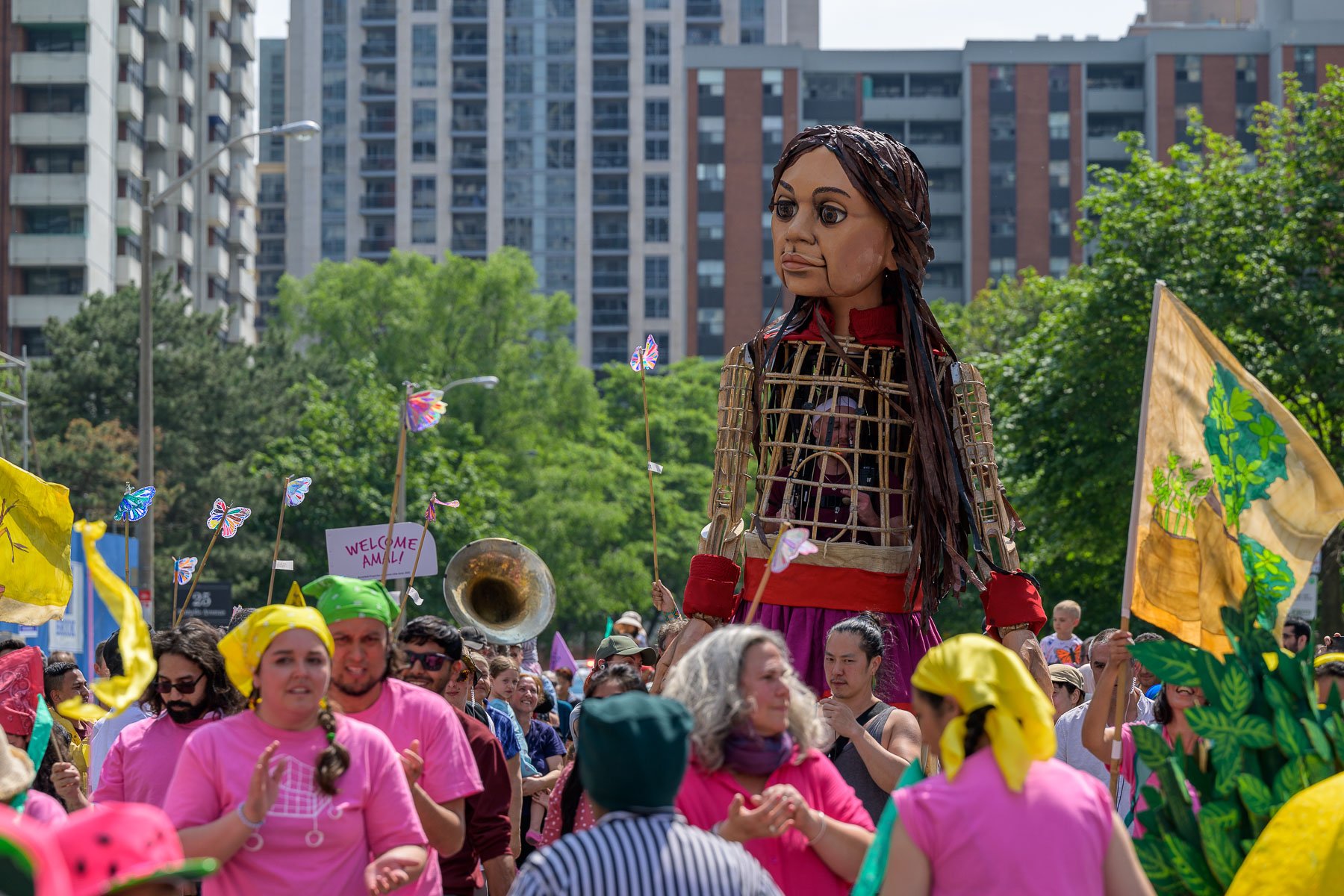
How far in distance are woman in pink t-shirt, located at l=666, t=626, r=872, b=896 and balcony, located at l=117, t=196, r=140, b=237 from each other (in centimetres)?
5265

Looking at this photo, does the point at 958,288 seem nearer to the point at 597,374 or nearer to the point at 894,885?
the point at 597,374

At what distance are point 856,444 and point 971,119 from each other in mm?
73399

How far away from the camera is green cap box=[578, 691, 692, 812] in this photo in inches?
151

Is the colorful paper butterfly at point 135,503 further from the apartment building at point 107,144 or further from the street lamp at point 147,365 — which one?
the apartment building at point 107,144

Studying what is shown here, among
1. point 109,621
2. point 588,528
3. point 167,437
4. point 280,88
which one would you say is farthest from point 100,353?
point 280,88

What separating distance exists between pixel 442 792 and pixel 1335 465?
19.5 meters

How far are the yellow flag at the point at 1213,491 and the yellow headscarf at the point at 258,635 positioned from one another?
250 cm

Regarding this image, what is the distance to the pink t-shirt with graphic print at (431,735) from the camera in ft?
17.3

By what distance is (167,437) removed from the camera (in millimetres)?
38750

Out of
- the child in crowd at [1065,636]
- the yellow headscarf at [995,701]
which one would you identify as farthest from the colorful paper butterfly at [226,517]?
the yellow headscarf at [995,701]

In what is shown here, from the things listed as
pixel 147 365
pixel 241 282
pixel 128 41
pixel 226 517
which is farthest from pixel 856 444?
pixel 241 282

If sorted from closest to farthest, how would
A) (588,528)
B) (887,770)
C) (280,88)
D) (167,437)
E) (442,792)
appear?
(442,792) < (887,770) < (167,437) < (588,528) < (280,88)

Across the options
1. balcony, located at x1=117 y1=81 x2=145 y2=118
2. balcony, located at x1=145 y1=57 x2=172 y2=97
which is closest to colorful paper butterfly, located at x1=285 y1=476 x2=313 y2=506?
balcony, located at x1=117 y1=81 x2=145 y2=118

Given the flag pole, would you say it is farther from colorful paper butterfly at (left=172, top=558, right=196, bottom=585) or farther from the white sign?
the white sign
